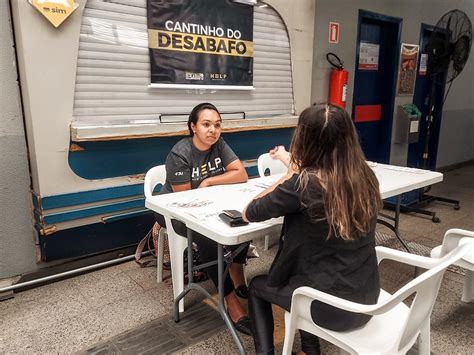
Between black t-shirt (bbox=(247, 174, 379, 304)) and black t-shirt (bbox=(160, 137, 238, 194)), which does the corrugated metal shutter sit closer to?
black t-shirt (bbox=(160, 137, 238, 194))

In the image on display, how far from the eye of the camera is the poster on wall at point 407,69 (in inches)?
189

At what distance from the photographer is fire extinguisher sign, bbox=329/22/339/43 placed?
12.8 feet

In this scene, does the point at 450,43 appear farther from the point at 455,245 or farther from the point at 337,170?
the point at 337,170

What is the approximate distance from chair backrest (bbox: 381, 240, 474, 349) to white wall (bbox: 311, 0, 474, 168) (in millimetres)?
3059

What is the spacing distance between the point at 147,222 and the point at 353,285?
202 cm

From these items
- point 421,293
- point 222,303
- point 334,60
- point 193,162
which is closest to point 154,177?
point 193,162

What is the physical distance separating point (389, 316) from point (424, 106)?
16.7 ft

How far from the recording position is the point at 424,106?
5590 millimetres

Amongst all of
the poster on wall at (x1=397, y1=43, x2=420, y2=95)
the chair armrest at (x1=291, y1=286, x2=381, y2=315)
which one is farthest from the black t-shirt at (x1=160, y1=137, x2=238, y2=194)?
the poster on wall at (x1=397, y1=43, x2=420, y2=95)

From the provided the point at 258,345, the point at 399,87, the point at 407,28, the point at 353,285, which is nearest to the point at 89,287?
the point at 258,345

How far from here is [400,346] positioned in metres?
1.13

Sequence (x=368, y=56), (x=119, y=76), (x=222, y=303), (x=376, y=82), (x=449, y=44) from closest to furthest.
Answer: (x=222, y=303)
(x=119, y=76)
(x=449, y=44)
(x=368, y=56)
(x=376, y=82)

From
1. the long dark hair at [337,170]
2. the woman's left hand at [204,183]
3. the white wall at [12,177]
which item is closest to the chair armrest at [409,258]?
the long dark hair at [337,170]

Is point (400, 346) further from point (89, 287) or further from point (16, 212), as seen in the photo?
point (16, 212)
